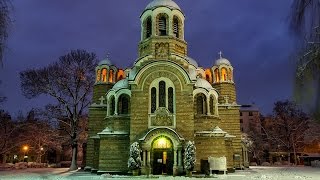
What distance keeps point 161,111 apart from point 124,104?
3851mm

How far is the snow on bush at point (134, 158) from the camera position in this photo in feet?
71.5

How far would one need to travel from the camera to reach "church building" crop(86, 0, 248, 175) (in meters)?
22.8

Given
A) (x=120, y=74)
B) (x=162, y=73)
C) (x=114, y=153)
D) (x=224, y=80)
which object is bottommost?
(x=114, y=153)

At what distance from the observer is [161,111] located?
23.2 metres

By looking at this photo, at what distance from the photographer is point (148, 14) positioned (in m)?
26.9

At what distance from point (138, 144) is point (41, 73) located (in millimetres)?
12232

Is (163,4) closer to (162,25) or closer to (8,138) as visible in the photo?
(162,25)

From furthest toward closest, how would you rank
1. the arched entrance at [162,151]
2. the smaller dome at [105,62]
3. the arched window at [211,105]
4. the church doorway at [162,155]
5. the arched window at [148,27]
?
the smaller dome at [105,62] < the arched window at [148,27] < the arched window at [211,105] < the church doorway at [162,155] < the arched entrance at [162,151]

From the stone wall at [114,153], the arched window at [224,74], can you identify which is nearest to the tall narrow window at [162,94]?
the stone wall at [114,153]

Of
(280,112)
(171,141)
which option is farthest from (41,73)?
(280,112)

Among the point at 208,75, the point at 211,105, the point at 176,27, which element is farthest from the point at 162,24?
the point at 208,75

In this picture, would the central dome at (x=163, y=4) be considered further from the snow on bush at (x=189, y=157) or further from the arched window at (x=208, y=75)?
the snow on bush at (x=189, y=157)

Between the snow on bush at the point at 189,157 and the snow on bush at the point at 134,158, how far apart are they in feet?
10.7

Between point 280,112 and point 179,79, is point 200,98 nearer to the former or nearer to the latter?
point 179,79
